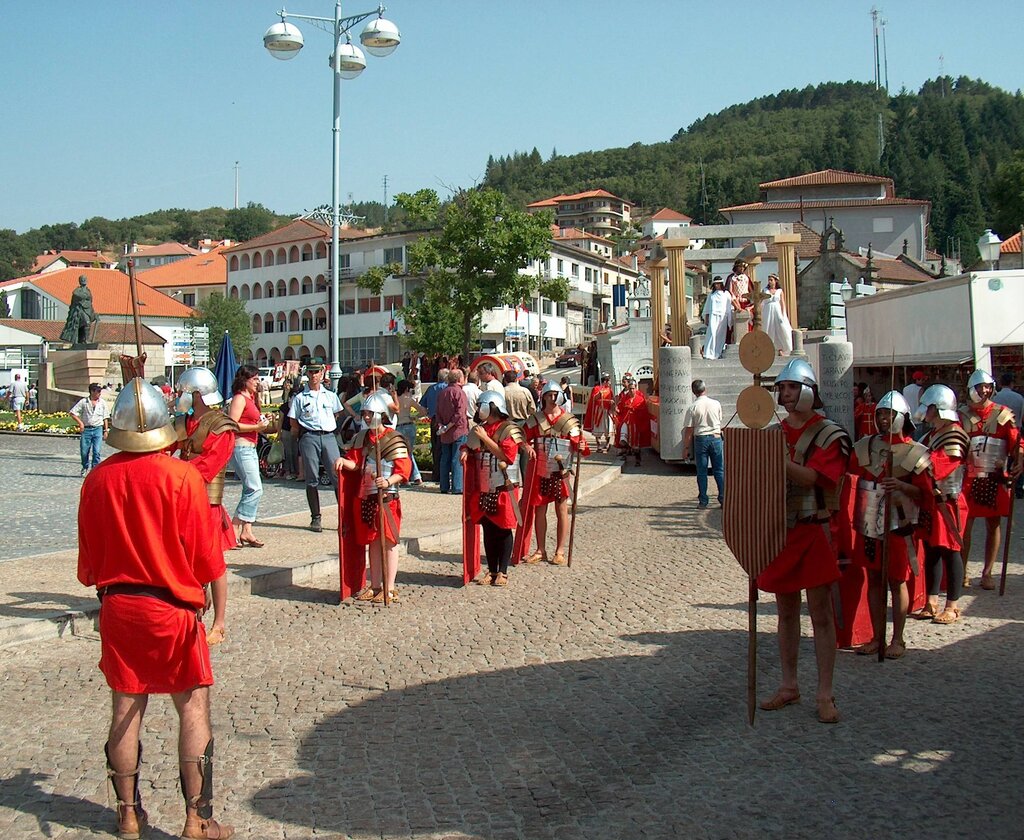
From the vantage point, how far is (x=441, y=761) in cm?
511

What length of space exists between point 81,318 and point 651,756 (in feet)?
122

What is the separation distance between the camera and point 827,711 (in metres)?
5.65

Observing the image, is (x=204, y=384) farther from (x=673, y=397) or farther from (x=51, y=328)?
(x=51, y=328)

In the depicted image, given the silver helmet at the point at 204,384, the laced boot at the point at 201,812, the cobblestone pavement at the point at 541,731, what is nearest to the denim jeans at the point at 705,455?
the cobblestone pavement at the point at 541,731

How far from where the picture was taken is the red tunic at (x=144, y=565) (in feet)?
13.5

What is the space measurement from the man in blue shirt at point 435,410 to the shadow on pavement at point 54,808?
11.4m

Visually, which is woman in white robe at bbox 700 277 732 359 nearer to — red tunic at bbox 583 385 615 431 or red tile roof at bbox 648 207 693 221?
red tunic at bbox 583 385 615 431

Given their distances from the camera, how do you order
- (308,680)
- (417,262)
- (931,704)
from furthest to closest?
(417,262) < (308,680) < (931,704)

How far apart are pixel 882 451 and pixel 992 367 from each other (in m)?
13.4

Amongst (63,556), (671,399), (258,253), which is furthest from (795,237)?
(258,253)

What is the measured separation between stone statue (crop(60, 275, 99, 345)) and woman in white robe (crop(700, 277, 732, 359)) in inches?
949

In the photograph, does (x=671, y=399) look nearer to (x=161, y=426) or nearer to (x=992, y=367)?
(x=992, y=367)

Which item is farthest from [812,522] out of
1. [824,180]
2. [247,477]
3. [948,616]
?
[824,180]

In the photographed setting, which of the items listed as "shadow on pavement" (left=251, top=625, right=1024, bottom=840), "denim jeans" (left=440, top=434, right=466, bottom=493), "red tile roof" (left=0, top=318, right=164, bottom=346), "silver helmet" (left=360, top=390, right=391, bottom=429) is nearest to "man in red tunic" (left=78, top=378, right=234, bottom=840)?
"shadow on pavement" (left=251, top=625, right=1024, bottom=840)
